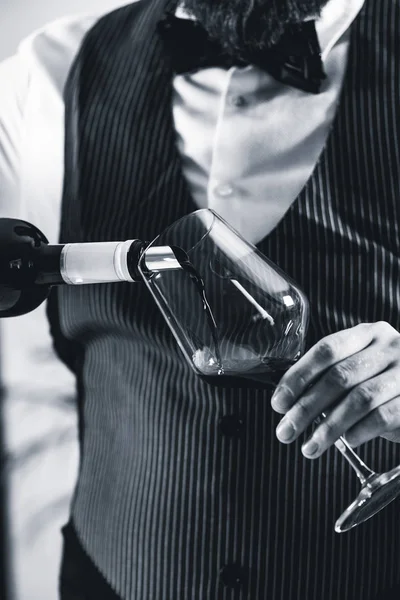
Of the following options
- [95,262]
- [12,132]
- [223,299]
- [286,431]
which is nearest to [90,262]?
[95,262]

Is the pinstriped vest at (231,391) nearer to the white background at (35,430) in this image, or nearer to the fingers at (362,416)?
the fingers at (362,416)

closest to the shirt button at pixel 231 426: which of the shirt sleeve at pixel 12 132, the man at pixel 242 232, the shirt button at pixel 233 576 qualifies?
the man at pixel 242 232

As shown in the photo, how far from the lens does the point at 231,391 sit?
2.82 feet

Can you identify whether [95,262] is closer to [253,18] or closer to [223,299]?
[223,299]

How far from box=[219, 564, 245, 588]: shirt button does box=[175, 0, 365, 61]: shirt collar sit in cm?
75

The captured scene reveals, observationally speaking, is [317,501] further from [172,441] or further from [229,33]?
[229,33]

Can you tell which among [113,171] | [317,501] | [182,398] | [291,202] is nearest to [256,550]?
[317,501]

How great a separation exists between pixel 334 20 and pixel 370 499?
715 mm

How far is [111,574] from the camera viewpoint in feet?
3.14

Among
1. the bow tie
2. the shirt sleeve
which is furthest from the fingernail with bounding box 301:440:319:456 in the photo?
the shirt sleeve

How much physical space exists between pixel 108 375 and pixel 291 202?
389mm

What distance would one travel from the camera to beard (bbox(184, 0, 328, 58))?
96 cm

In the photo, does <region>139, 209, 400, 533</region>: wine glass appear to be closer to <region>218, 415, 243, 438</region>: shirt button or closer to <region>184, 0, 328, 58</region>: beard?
<region>218, 415, 243, 438</region>: shirt button

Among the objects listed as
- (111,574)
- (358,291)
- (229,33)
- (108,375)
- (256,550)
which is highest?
(229,33)
